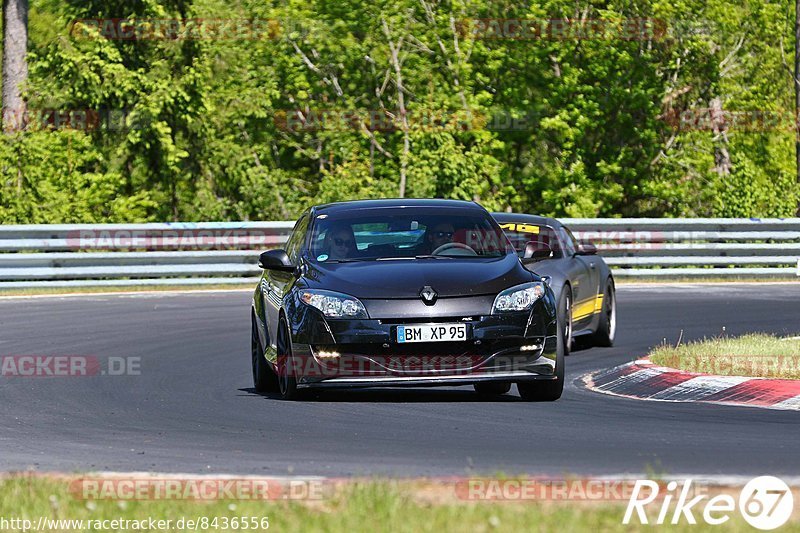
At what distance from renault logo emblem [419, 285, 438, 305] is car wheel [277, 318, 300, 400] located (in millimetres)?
1099

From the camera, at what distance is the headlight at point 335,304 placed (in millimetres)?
11438

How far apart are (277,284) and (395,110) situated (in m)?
27.0

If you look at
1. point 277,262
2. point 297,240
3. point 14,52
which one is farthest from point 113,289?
point 277,262

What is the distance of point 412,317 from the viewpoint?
11.3 m

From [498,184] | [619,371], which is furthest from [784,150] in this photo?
[619,371]

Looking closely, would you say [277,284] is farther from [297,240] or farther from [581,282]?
[581,282]

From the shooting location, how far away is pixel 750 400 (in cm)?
1164

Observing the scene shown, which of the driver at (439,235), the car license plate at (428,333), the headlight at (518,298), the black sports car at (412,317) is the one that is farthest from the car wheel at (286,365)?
the headlight at (518,298)

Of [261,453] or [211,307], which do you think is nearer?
[261,453]

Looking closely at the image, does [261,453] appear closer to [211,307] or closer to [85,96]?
[211,307]

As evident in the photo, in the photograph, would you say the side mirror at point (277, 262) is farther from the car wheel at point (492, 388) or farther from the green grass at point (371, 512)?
the green grass at point (371, 512)

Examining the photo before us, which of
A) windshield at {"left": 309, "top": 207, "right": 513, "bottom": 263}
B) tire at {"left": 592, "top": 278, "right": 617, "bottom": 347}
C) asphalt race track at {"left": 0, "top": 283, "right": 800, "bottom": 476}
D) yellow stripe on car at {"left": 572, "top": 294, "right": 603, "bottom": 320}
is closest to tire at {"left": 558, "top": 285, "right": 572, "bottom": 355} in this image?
asphalt race track at {"left": 0, "top": 283, "right": 800, "bottom": 476}

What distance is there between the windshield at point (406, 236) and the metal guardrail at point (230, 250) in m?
13.2

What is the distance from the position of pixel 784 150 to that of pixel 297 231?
3885 centimetres
